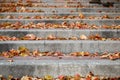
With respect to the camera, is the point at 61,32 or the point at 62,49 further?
the point at 61,32

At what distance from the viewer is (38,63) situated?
18.2 feet

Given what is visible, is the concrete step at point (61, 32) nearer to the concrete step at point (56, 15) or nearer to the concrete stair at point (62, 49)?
the concrete stair at point (62, 49)

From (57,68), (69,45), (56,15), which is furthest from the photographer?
(56,15)

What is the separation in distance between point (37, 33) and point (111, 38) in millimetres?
1775

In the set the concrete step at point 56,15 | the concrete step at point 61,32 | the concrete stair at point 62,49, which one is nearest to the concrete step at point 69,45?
the concrete stair at point 62,49

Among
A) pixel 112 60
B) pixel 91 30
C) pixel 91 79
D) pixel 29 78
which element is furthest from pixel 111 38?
pixel 29 78

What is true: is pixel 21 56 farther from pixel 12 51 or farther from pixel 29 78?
pixel 29 78

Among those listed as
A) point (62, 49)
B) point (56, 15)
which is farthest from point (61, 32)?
point (56, 15)

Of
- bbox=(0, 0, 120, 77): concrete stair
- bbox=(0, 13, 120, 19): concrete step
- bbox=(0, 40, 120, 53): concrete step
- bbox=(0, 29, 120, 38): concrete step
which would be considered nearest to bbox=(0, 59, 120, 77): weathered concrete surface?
bbox=(0, 0, 120, 77): concrete stair

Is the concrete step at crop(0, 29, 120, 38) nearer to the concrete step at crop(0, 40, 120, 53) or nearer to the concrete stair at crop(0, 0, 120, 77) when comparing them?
the concrete stair at crop(0, 0, 120, 77)

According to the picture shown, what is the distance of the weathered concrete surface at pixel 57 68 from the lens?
18.0 feet

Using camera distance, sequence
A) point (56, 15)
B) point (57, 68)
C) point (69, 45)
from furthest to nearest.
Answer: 1. point (56, 15)
2. point (69, 45)
3. point (57, 68)

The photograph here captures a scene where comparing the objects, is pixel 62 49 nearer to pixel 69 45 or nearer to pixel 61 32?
pixel 69 45

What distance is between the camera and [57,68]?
5.51 meters
